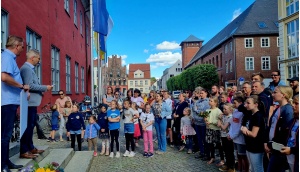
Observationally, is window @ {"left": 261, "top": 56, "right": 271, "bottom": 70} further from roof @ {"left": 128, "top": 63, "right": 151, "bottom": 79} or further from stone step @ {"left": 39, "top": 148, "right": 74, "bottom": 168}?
roof @ {"left": 128, "top": 63, "right": 151, "bottom": 79}

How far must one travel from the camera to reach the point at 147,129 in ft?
26.0

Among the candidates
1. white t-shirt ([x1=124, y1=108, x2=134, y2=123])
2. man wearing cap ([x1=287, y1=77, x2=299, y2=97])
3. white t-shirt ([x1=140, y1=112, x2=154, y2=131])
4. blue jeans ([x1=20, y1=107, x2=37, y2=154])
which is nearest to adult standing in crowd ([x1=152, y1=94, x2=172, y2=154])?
white t-shirt ([x1=140, y1=112, x2=154, y2=131])

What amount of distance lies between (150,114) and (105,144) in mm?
1660

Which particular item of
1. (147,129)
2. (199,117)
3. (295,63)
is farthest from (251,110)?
(295,63)

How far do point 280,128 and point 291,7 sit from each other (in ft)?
76.3

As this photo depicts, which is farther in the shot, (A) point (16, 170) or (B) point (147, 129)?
(B) point (147, 129)

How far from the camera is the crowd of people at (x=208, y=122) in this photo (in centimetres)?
388

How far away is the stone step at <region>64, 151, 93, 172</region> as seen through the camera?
5832mm

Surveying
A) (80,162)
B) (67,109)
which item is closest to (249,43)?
(67,109)

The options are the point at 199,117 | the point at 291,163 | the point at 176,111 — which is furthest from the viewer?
the point at 176,111

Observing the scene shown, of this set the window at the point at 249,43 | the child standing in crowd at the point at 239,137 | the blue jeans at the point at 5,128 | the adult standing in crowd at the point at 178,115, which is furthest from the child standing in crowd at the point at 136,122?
the window at the point at 249,43

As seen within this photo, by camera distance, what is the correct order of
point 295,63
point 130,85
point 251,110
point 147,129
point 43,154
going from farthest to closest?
point 130,85, point 295,63, point 147,129, point 43,154, point 251,110

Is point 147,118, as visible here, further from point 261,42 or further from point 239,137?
point 261,42

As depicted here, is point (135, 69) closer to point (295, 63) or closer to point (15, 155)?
point (295, 63)
